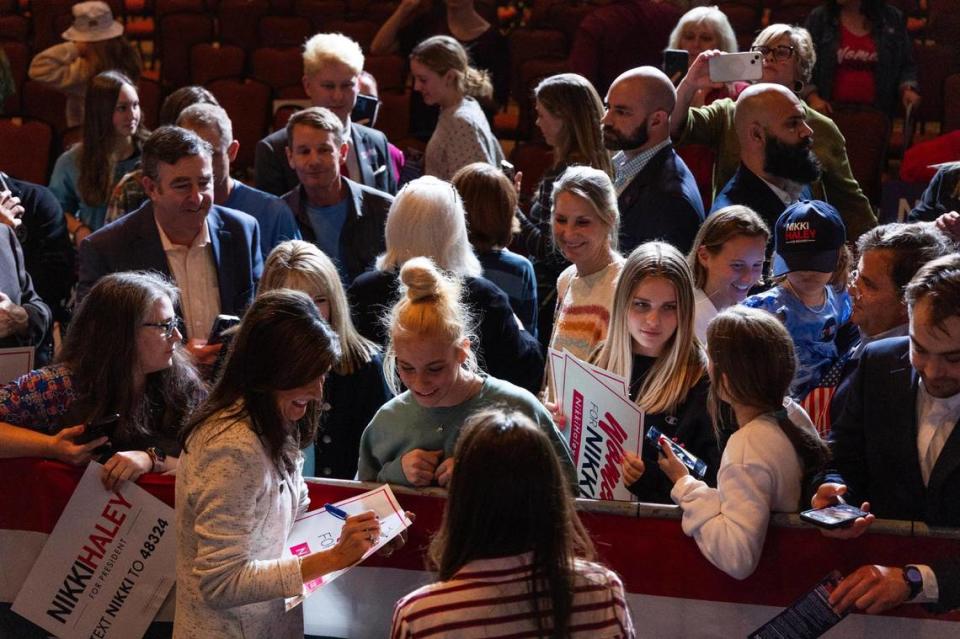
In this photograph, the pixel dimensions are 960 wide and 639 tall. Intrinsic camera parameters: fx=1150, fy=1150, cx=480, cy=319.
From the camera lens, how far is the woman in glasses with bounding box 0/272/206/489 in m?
2.85

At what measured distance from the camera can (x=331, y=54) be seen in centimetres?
522

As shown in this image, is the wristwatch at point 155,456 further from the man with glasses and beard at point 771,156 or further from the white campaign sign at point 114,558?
the man with glasses and beard at point 771,156

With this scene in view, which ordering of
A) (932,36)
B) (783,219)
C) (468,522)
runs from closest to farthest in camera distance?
1. (468,522)
2. (783,219)
3. (932,36)

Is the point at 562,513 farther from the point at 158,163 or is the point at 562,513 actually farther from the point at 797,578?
the point at 158,163

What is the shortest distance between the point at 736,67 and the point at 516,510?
3431 mm

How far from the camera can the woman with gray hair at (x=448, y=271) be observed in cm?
354

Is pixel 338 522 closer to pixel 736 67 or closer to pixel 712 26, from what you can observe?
pixel 736 67

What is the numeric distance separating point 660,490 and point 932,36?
5.82 meters

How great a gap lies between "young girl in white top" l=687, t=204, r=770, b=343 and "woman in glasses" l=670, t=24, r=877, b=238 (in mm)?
1036

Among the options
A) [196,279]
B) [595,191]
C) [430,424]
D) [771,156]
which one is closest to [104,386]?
[430,424]

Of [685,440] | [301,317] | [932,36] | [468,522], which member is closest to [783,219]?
[685,440]

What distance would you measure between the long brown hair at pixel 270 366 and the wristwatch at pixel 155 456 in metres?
0.53

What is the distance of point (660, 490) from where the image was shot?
288 cm

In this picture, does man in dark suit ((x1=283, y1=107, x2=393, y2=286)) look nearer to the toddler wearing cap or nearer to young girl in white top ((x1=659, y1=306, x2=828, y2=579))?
the toddler wearing cap
